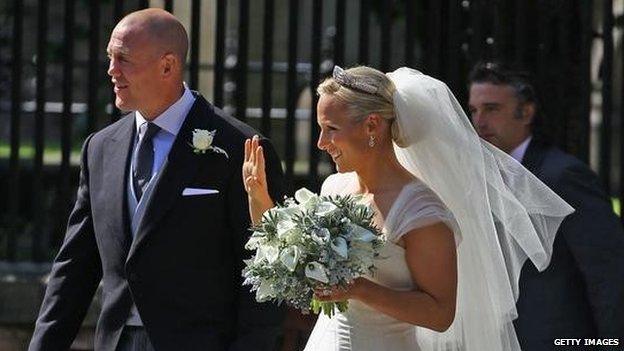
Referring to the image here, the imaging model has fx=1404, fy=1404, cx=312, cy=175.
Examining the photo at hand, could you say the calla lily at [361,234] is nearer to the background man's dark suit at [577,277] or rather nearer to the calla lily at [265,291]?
the calla lily at [265,291]

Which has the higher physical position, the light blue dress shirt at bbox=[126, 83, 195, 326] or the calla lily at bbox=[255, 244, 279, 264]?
the light blue dress shirt at bbox=[126, 83, 195, 326]

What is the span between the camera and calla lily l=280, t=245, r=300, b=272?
13.2 feet

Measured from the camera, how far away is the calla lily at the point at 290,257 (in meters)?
4.02

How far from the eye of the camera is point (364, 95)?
4.28 m

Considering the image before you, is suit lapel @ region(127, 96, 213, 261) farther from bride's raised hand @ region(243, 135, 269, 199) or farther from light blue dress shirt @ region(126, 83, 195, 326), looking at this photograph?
bride's raised hand @ region(243, 135, 269, 199)

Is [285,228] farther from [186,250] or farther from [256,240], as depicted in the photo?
[186,250]

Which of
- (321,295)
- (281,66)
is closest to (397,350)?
(321,295)

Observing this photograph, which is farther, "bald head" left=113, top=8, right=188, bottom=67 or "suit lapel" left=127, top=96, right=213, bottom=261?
"bald head" left=113, top=8, right=188, bottom=67

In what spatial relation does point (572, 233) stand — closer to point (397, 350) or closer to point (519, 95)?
point (519, 95)

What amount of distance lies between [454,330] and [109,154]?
1339 mm

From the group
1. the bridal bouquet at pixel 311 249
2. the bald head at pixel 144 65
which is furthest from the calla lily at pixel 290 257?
the bald head at pixel 144 65

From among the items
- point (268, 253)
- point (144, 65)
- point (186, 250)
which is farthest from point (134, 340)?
point (144, 65)

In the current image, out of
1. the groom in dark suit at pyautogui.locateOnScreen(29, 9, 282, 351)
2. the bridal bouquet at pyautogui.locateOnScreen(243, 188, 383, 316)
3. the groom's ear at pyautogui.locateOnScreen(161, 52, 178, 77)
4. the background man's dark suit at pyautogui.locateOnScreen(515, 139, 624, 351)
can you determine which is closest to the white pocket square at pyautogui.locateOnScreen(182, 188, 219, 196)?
the groom in dark suit at pyautogui.locateOnScreen(29, 9, 282, 351)

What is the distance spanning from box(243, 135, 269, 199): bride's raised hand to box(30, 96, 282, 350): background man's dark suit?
0.20 metres
